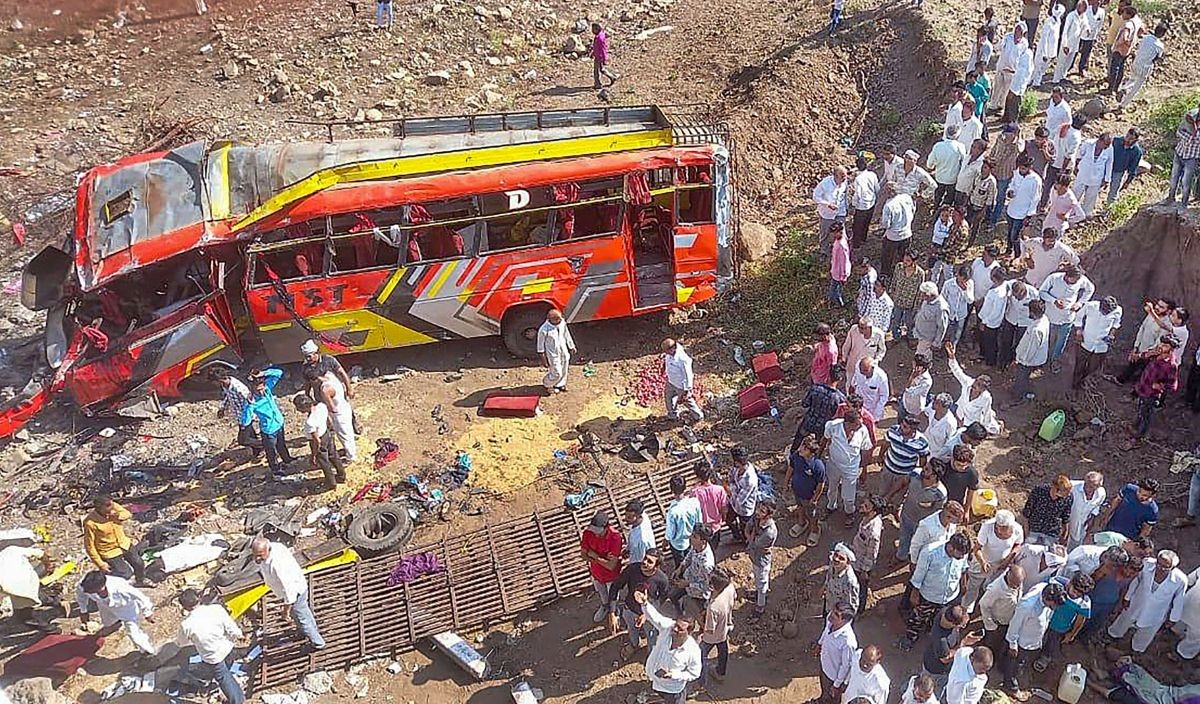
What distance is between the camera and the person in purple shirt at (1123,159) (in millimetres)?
12641

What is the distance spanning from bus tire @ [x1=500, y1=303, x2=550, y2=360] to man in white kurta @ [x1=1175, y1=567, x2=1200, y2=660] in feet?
25.2

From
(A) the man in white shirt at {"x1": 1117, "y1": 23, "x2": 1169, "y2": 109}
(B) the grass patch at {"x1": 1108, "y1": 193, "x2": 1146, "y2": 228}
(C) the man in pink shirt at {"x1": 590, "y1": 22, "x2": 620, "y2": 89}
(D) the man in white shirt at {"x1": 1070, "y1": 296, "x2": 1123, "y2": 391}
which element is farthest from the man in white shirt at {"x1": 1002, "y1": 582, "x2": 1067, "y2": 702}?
(C) the man in pink shirt at {"x1": 590, "y1": 22, "x2": 620, "y2": 89}

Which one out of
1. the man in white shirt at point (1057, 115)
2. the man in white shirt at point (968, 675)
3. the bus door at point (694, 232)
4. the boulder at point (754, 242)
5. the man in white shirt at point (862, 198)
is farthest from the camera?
the boulder at point (754, 242)

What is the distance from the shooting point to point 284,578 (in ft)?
26.9

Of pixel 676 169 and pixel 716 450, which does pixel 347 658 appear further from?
pixel 676 169

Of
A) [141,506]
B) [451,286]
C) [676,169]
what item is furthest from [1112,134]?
[141,506]

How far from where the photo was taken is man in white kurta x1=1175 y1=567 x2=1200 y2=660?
7727 mm

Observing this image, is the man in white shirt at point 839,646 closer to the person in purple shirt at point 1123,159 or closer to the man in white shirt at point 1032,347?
the man in white shirt at point 1032,347

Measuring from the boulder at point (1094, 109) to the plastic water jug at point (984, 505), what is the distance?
923cm

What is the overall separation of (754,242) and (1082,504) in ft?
22.9

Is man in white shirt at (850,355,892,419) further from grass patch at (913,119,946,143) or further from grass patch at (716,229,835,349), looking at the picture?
grass patch at (913,119,946,143)

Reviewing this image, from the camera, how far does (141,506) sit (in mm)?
10562

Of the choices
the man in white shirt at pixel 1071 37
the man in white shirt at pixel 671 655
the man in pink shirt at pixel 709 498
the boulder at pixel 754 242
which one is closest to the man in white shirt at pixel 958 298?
the boulder at pixel 754 242

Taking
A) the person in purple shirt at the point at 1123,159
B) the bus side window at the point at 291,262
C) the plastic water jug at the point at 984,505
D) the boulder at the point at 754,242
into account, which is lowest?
the plastic water jug at the point at 984,505
